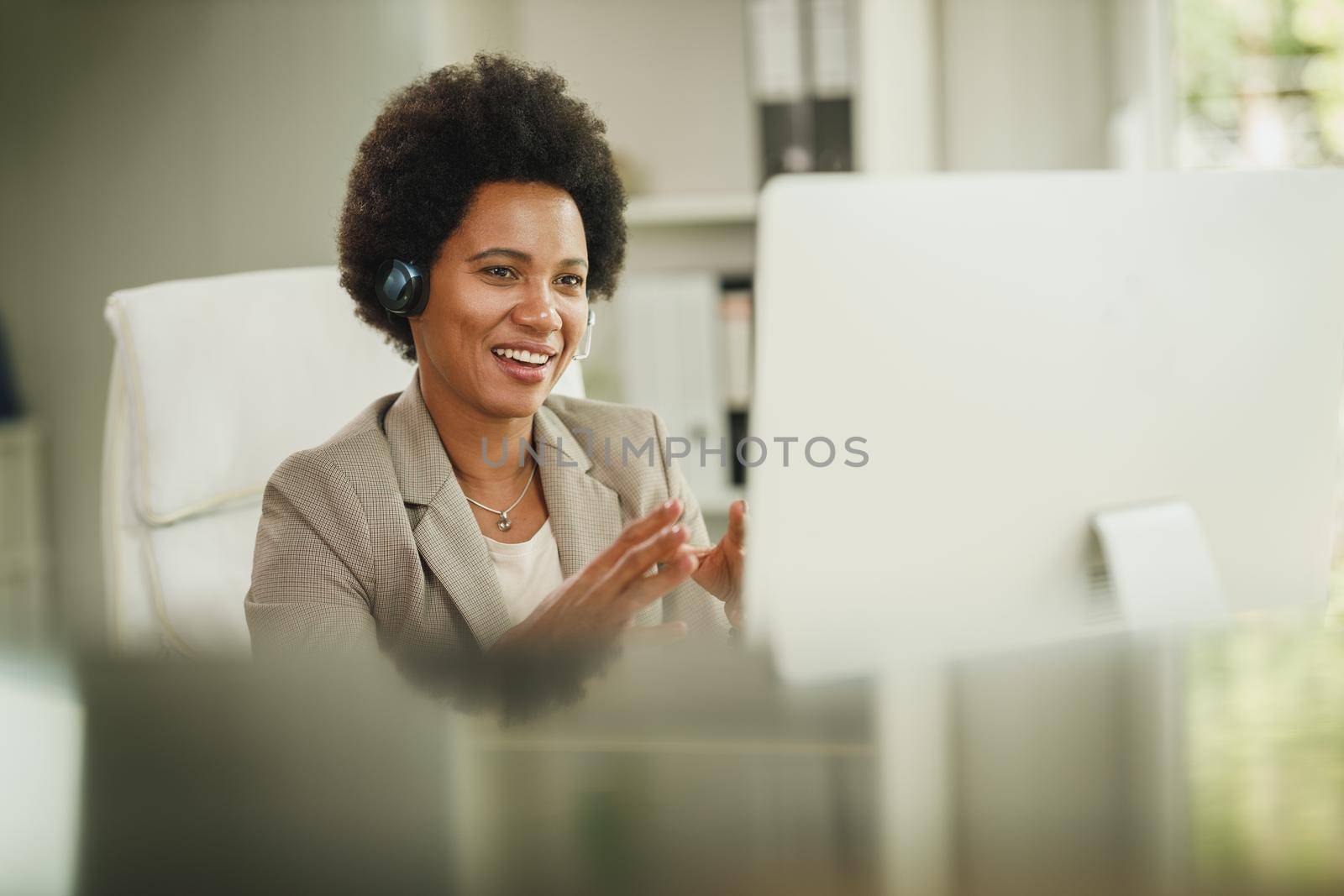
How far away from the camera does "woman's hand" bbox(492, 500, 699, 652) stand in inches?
→ 30.0

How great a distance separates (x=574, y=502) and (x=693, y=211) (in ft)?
2.97

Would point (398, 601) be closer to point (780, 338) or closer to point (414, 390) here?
point (414, 390)

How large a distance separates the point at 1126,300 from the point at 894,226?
0.58 feet

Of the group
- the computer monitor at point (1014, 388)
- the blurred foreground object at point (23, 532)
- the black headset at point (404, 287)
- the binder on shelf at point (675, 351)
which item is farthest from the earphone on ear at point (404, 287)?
the blurred foreground object at point (23, 532)

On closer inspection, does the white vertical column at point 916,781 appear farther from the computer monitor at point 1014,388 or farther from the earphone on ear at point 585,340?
the earphone on ear at point 585,340

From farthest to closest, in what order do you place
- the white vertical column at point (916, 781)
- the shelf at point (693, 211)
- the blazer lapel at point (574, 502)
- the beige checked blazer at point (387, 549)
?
the shelf at point (693, 211) → the blazer lapel at point (574, 502) → the beige checked blazer at point (387, 549) → the white vertical column at point (916, 781)

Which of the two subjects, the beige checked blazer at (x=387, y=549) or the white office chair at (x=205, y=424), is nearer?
the beige checked blazer at (x=387, y=549)

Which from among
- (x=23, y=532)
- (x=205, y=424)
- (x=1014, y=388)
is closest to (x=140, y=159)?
(x=23, y=532)

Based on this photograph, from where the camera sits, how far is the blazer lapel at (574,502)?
1.02 meters

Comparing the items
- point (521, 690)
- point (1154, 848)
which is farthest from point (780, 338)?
point (1154, 848)

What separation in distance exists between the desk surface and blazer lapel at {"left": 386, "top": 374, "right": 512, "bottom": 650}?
1.25 feet

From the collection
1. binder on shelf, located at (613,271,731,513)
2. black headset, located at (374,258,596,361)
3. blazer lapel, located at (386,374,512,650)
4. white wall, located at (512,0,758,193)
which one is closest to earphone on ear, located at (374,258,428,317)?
black headset, located at (374,258,596,361)

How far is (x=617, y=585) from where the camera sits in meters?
0.77

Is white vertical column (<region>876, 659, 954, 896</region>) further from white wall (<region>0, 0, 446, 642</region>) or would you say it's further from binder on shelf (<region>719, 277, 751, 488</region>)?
white wall (<region>0, 0, 446, 642</region>)
